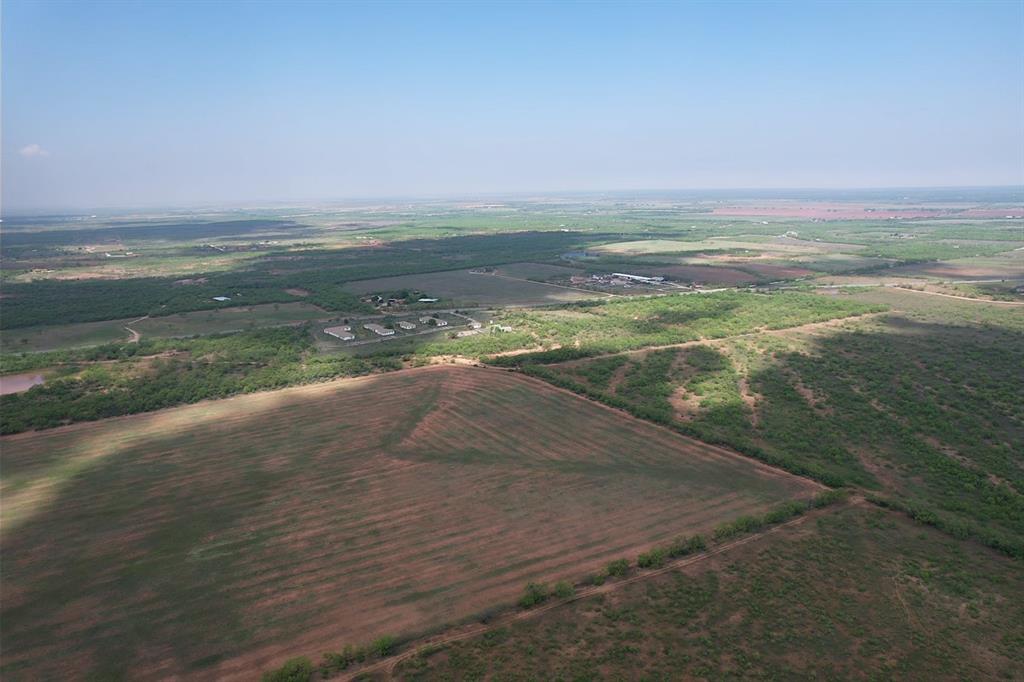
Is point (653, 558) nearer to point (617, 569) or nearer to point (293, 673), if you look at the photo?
point (617, 569)

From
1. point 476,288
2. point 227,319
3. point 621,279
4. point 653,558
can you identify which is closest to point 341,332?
point 227,319

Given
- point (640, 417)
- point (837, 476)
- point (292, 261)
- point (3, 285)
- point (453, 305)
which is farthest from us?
point (292, 261)

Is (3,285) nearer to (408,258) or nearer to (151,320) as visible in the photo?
(151,320)

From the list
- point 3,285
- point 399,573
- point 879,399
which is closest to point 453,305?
point 879,399

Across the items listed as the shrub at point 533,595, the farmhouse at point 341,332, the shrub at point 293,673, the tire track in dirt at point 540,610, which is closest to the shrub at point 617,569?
the tire track in dirt at point 540,610

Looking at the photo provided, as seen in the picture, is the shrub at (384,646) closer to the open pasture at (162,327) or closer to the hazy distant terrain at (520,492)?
the hazy distant terrain at (520,492)


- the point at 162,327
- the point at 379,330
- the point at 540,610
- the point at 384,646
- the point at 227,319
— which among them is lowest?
the point at 540,610
